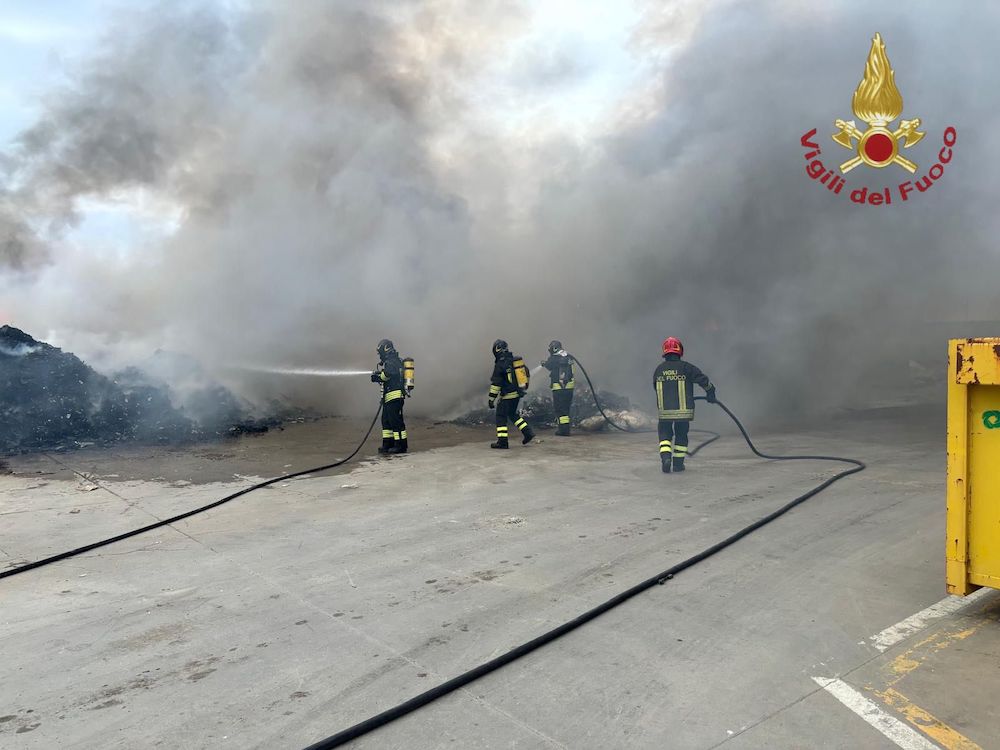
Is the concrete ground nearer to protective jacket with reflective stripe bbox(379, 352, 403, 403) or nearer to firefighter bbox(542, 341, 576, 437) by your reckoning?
protective jacket with reflective stripe bbox(379, 352, 403, 403)

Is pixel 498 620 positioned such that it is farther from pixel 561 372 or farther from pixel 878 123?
pixel 878 123

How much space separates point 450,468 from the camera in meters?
7.41

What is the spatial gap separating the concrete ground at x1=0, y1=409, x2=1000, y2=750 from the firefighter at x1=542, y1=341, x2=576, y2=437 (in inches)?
148

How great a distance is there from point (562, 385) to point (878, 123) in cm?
578

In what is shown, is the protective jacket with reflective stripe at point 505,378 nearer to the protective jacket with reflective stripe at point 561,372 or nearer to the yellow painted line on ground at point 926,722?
the protective jacket with reflective stripe at point 561,372

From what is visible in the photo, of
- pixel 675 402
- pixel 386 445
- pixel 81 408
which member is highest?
pixel 675 402

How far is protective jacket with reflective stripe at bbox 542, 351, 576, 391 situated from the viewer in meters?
10.1

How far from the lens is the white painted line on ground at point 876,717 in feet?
7.30

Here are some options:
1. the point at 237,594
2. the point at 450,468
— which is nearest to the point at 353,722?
the point at 237,594

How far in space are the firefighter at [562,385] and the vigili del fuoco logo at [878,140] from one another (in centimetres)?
533

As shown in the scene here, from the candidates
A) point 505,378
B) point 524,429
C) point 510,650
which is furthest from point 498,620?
point 505,378

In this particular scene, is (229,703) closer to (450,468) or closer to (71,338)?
(450,468)

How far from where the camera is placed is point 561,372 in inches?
399

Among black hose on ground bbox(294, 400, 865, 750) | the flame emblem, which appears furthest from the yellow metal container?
the flame emblem
